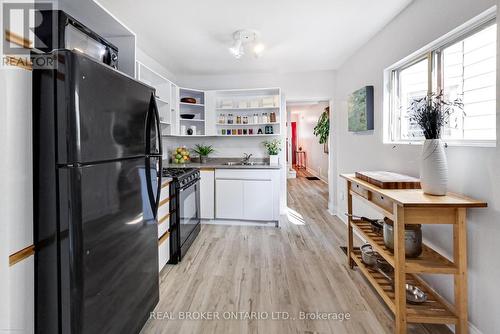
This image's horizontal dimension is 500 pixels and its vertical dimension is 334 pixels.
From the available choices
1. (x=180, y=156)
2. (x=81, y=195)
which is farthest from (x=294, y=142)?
(x=81, y=195)

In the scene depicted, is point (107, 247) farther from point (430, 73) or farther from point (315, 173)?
point (315, 173)

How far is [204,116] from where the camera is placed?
13.8 feet

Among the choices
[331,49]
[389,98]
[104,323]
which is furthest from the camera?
[331,49]

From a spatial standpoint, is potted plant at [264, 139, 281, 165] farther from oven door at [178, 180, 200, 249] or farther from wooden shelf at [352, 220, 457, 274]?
wooden shelf at [352, 220, 457, 274]

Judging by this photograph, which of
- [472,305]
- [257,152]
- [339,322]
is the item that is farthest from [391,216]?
[257,152]

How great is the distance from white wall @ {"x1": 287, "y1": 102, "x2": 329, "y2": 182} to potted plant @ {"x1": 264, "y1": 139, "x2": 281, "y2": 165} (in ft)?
11.1

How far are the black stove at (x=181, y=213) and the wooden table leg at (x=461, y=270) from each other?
7.44ft

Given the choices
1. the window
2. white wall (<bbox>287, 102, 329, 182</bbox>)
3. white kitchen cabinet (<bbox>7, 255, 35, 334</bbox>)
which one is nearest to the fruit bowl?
white kitchen cabinet (<bbox>7, 255, 35, 334</bbox>)

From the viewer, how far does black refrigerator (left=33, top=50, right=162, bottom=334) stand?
101 centimetres

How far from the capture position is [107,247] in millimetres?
1205

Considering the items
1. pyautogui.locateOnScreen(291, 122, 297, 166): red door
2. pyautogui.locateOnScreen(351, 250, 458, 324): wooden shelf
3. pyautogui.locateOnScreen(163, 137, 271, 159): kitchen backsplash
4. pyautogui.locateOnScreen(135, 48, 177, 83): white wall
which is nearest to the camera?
pyautogui.locateOnScreen(351, 250, 458, 324): wooden shelf

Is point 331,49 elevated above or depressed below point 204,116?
above

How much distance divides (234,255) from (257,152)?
2.05 meters

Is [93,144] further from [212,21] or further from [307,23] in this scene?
[307,23]
